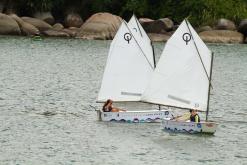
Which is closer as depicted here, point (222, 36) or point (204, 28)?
point (222, 36)

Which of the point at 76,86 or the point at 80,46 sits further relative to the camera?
the point at 80,46

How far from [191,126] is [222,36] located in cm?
7619

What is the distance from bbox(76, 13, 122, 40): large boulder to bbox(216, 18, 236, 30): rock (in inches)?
630

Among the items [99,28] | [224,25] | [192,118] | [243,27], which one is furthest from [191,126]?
[224,25]

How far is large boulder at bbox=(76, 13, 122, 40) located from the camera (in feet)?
401

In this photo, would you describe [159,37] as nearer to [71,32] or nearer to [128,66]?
[71,32]

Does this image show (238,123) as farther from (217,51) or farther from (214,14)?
(214,14)

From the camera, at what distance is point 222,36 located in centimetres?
12412

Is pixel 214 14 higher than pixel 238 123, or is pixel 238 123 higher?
pixel 214 14

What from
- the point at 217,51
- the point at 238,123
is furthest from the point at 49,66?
the point at 238,123

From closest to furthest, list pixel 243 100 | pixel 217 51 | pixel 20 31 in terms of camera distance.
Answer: pixel 243 100 → pixel 217 51 → pixel 20 31

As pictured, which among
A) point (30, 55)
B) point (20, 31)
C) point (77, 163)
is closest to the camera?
point (77, 163)

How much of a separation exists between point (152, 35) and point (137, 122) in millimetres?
70378

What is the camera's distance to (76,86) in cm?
7381
